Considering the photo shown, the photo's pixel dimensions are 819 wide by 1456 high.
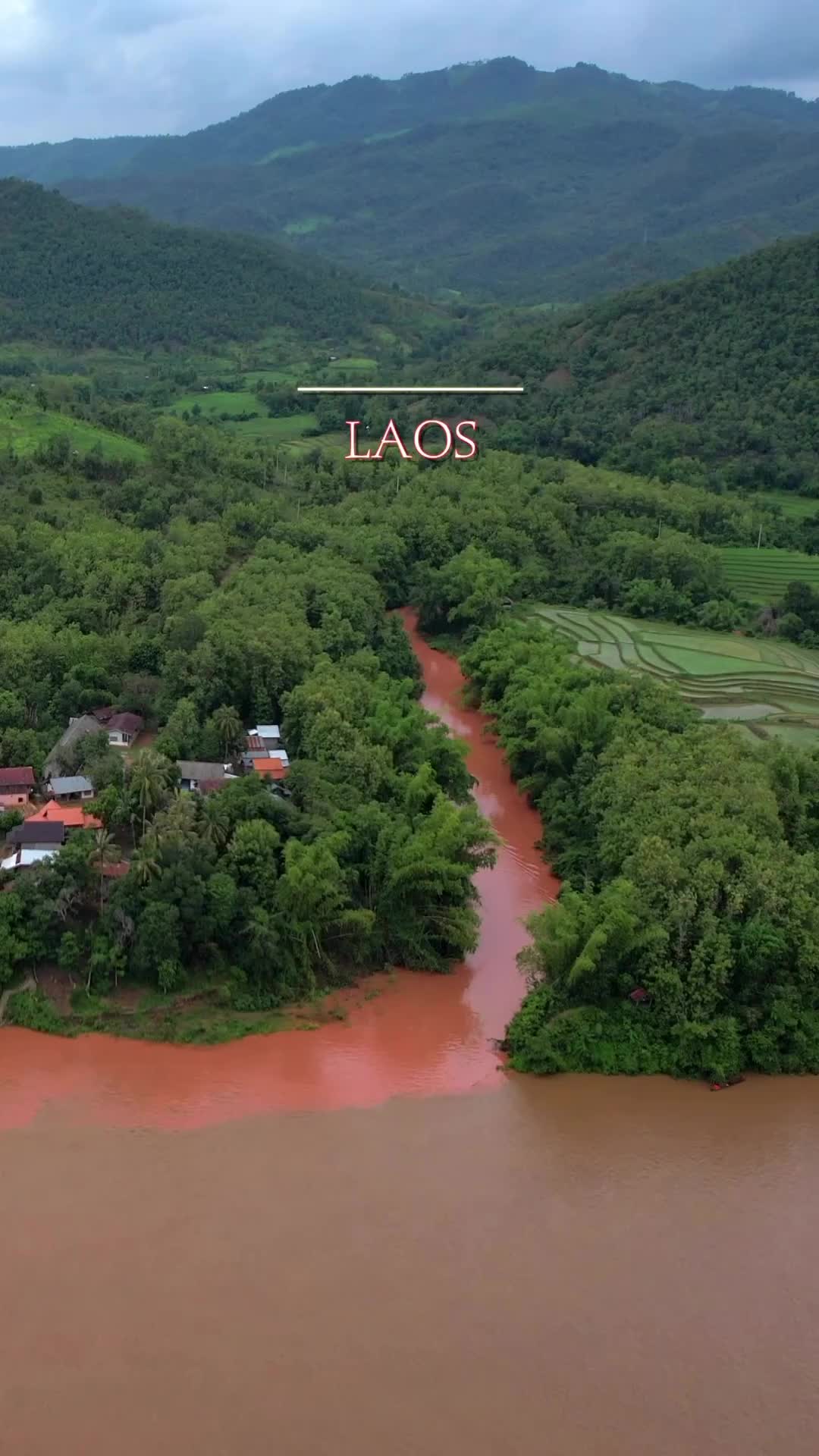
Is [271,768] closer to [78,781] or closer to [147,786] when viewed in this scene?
[147,786]

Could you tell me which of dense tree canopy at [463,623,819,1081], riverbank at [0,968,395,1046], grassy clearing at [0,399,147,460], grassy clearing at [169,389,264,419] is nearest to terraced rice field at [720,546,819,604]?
dense tree canopy at [463,623,819,1081]

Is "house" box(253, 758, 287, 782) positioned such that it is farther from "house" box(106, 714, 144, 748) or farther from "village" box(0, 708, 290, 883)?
"house" box(106, 714, 144, 748)

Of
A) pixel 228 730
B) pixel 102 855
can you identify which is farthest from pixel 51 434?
pixel 102 855

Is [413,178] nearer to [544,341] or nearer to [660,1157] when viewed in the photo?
[544,341]

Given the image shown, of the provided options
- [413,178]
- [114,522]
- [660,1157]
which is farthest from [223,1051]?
[413,178]

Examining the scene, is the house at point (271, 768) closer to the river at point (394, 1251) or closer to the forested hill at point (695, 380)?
the river at point (394, 1251)

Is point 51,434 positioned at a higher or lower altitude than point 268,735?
higher

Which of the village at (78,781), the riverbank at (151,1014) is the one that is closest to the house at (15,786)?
the village at (78,781)
